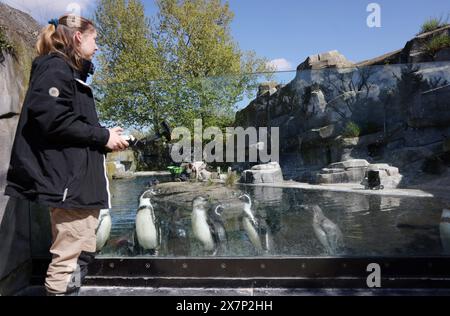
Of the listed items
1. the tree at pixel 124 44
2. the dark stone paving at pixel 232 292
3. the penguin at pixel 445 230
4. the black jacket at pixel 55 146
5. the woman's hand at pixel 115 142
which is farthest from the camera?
the tree at pixel 124 44

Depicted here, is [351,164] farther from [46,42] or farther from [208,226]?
[46,42]

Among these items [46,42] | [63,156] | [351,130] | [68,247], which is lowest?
[68,247]

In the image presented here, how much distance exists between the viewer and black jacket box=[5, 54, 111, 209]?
5.78 ft

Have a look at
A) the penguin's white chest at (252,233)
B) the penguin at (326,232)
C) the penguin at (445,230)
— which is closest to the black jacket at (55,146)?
the penguin's white chest at (252,233)

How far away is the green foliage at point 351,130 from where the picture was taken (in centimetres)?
320

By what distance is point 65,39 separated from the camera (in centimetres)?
197

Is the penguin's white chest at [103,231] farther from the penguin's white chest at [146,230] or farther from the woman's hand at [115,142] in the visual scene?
the woman's hand at [115,142]

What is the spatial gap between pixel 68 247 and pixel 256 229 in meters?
1.60

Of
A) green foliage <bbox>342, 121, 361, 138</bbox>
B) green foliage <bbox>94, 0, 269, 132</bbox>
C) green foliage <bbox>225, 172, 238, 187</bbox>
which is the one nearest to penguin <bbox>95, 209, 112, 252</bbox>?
green foliage <bbox>225, 172, 238, 187</bbox>

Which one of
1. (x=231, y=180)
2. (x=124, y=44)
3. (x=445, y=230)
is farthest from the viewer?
(x=124, y=44)

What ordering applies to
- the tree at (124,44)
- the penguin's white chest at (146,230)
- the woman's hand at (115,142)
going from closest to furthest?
the woman's hand at (115,142) < the penguin's white chest at (146,230) < the tree at (124,44)

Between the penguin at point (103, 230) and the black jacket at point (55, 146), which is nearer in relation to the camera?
the black jacket at point (55, 146)

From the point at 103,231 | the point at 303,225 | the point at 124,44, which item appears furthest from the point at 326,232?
the point at 124,44

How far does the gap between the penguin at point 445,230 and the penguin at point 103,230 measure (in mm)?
2474
